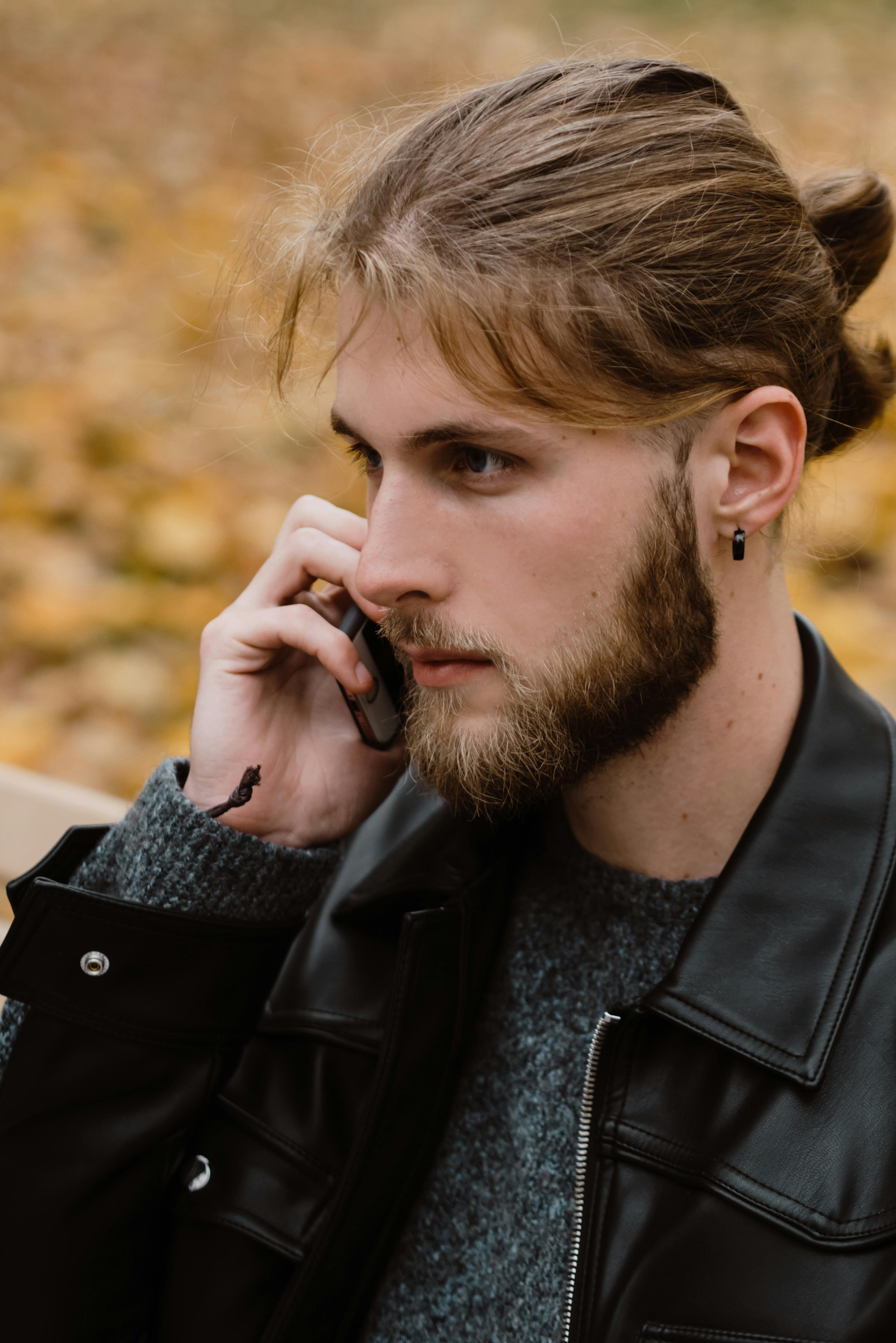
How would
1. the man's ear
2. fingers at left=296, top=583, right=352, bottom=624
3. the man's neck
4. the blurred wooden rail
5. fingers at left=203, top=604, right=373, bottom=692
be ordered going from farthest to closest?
the blurred wooden rail, fingers at left=296, top=583, right=352, bottom=624, fingers at left=203, top=604, right=373, bottom=692, the man's neck, the man's ear

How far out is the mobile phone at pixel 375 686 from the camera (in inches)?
62.6

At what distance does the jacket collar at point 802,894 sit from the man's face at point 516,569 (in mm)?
204

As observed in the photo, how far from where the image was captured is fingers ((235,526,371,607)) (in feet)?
5.16

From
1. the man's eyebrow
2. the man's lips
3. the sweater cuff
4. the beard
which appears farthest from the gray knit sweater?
the man's eyebrow

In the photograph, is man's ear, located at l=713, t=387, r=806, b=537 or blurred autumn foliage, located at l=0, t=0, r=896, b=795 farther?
blurred autumn foliage, located at l=0, t=0, r=896, b=795

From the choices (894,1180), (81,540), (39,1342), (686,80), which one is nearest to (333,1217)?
(39,1342)

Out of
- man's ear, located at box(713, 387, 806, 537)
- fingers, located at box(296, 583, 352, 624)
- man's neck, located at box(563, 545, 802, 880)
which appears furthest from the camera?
fingers, located at box(296, 583, 352, 624)

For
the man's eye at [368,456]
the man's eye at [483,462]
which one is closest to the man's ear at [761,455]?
the man's eye at [483,462]

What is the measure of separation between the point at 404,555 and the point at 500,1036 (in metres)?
0.70

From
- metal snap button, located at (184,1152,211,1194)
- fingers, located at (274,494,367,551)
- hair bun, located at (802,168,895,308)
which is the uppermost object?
hair bun, located at (802,168,895,308)

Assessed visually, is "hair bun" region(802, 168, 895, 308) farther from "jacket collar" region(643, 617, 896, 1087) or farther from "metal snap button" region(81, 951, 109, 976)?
"metal snap button" region(81, 951, 109, 976)

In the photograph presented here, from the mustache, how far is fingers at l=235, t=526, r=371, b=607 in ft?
0.76

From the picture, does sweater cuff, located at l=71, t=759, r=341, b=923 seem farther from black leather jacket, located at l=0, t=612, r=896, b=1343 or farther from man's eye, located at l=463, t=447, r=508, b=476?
man's eye, located at l=463, t=447, r=508, b=476

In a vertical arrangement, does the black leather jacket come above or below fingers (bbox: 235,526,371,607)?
below
